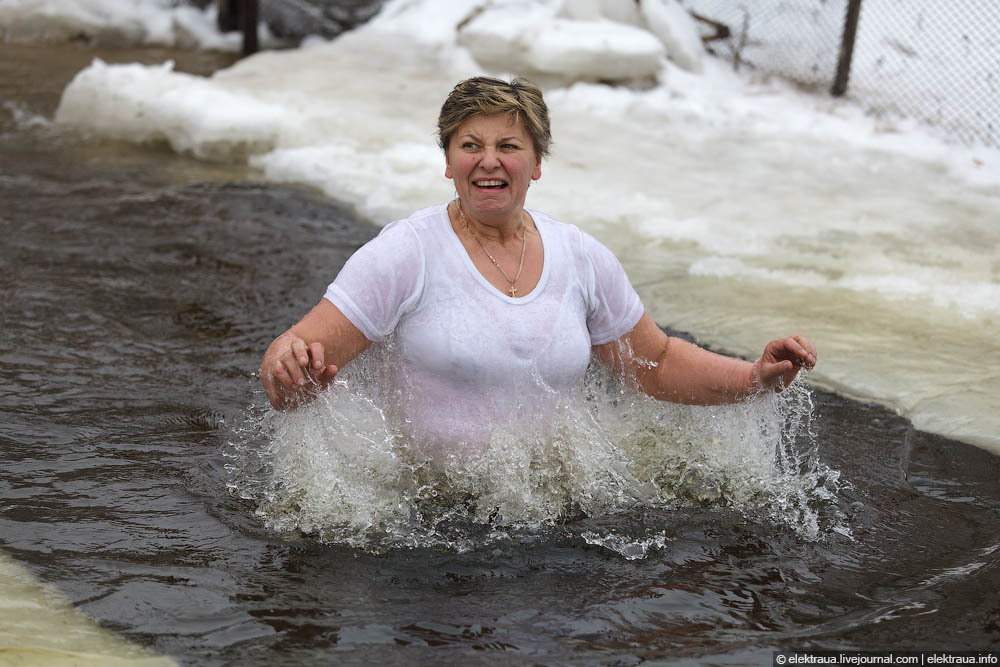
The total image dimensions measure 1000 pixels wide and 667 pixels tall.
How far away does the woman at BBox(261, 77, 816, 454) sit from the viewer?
3383mm

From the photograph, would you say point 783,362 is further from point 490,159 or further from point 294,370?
point 294,370

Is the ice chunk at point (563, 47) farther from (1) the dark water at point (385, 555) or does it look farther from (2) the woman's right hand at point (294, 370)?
(2) the woman's right hand at point (294, 370)

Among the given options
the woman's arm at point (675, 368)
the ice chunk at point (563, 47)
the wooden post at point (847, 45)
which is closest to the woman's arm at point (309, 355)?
the woman's arm at point (675, 368)

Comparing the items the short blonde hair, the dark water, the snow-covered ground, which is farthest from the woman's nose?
the snow-covered ground

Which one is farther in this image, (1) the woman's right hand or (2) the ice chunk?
(2) the ice chunk

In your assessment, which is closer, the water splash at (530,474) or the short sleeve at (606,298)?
the water splash at (530,474)

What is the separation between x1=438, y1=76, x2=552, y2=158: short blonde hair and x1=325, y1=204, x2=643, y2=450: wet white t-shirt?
1.07 feet

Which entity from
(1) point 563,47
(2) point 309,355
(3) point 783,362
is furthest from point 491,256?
(1) point 563,47

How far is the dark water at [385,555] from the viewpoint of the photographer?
302 cm

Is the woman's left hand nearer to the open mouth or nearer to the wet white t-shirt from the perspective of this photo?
the wet white t-shirt

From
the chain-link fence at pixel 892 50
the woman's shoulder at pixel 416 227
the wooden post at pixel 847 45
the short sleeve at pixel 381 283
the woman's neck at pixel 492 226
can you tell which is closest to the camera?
the short sleeve at pixel 381 283

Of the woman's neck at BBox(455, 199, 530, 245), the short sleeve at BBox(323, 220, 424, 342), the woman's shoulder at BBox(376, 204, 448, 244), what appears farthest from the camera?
the woman's neck at BBox(455, 199, 530, 245)

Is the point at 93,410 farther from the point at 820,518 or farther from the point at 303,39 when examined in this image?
the point at 303,39

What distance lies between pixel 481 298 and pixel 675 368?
2.54 ft
